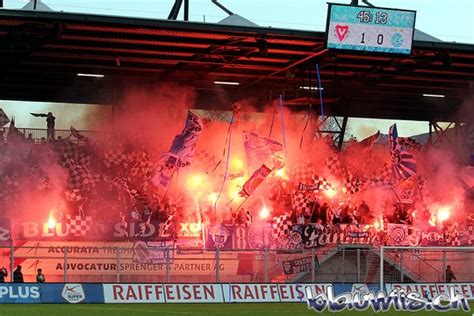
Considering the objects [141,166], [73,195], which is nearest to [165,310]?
[73,195]

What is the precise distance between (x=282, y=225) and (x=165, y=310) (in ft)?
49.7

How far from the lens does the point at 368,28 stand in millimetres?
33438

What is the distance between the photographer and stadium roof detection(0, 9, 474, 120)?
33438 millimetres

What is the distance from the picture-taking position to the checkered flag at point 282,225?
38.9 metres

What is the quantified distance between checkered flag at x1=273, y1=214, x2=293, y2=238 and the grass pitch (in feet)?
38.7

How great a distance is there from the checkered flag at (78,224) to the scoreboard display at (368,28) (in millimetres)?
11511

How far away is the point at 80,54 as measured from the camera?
3756 cm

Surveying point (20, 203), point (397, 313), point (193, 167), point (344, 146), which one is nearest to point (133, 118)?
point (193, 167)

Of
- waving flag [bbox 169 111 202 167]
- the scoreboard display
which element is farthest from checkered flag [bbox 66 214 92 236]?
the scoreboard display

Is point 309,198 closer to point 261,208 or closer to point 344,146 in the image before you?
point 261,208

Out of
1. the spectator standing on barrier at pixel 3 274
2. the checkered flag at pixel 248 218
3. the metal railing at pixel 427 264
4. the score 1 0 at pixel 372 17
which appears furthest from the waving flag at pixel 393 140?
the spectator standing on barrier at pixel 3 274

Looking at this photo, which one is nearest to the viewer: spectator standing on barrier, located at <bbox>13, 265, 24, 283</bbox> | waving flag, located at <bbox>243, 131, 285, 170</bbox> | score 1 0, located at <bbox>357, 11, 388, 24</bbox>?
spectator standing on barrier, located at <bbox>13, 265, 24, 283</bbox>

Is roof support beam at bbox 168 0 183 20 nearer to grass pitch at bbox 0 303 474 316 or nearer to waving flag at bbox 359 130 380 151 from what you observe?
grass pitch at bbox 0 303 474 316

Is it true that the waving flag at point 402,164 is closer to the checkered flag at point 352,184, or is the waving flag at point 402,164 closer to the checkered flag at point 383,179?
the checkered flag at point 383,179
